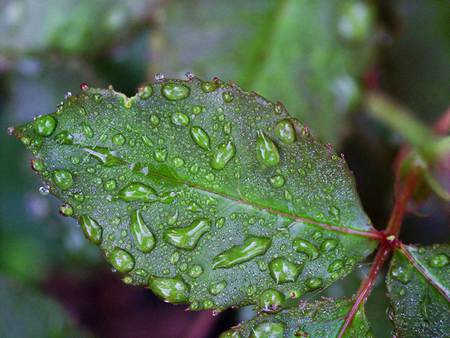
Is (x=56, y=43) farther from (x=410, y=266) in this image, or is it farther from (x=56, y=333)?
(x=410, y=266)

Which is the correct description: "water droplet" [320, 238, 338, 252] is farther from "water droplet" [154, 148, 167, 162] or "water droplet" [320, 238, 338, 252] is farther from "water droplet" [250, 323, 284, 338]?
"water droplet" [154, 148, 167, 162]

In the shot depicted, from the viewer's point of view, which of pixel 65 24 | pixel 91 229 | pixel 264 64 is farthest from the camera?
pixel 65 24

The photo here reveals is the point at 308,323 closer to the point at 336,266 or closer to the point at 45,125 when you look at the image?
the point at 336,266

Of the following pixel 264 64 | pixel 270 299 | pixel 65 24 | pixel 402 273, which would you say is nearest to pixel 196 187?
pixel 270 299

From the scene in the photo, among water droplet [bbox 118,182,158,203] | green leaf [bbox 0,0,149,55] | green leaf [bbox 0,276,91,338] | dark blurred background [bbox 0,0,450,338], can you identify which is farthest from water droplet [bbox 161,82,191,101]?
green leaf [bbox 0,276,91,338]

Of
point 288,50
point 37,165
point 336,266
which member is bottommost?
point 37,165
